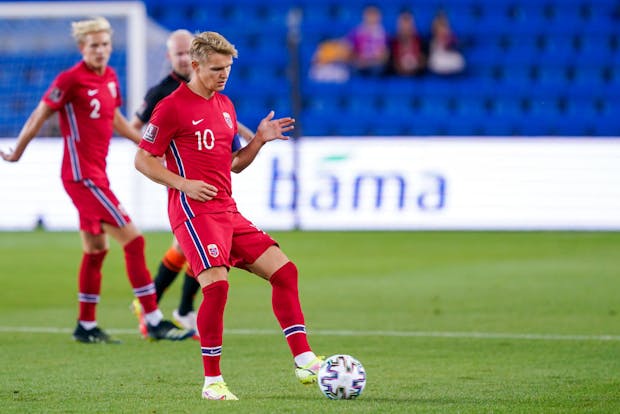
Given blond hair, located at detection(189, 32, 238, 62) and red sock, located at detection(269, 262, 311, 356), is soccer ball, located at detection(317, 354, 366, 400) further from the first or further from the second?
blond hair, located at detection(189, 32, 238, 62)

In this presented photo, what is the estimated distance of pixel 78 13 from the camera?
15.8 m

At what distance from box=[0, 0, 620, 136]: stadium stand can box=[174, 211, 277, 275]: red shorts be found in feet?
45.9

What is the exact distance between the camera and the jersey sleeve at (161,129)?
6.23 m

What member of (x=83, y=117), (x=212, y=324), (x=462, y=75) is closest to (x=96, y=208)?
(x=83, y=117)

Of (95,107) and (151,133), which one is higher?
(95,107)

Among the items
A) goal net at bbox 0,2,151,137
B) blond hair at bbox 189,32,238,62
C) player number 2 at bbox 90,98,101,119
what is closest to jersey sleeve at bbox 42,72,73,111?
player number 2 at bbox 90,98,101,119

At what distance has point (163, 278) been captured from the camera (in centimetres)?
924

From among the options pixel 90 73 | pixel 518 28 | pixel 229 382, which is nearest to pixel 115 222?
pixel 90 73

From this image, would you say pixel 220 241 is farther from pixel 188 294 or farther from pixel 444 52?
pixel 444 52

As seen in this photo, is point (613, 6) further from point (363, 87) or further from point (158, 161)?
point (158, 161)

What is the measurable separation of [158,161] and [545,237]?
1092cm

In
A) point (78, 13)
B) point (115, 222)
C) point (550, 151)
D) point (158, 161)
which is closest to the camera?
point (158, 161)

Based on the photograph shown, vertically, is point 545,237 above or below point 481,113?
below

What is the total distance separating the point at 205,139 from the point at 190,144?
0.08 m
